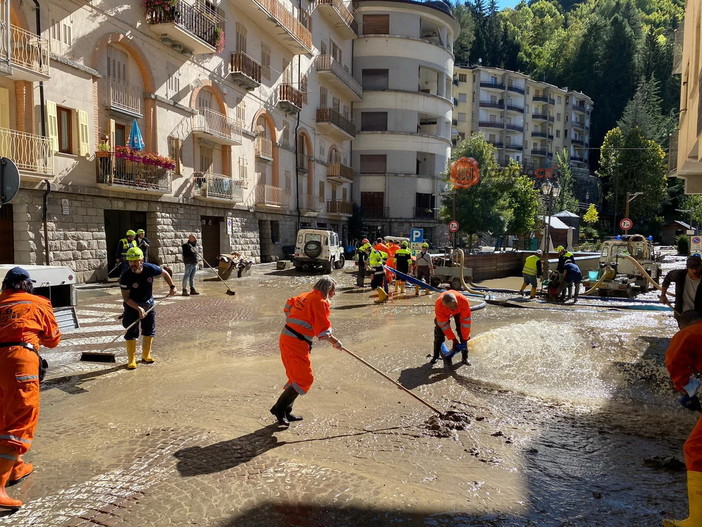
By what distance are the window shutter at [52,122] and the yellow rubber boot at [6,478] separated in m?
13.9

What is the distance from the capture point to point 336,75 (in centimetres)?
3569

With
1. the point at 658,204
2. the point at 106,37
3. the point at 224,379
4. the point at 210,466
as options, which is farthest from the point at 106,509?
the point at 658,204

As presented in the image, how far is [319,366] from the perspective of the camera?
791 cm

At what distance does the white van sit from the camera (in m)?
22.8

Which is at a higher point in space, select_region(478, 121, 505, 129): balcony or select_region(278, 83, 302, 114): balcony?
select_region(478, 121, 505, 129): balcony

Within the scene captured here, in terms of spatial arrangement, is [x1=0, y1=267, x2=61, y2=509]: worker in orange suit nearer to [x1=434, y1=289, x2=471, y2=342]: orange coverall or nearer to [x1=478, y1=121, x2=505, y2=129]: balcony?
[x1=434, y1=289, x2=471, y2=342]: orange coverall

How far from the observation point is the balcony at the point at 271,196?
2802 centimetres

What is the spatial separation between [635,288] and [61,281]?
18.1 metres

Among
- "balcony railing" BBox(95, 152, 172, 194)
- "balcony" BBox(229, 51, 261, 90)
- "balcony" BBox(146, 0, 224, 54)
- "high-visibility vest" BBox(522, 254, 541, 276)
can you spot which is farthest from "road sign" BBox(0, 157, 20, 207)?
"balcony" BBox(229, 51, 261, 90)

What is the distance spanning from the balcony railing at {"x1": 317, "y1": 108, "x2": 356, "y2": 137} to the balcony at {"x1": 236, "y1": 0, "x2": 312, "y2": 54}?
174 inches

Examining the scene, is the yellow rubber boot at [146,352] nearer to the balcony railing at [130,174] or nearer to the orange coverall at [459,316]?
the orange coverall at [459,316]

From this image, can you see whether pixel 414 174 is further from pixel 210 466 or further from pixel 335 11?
pixel 210 466

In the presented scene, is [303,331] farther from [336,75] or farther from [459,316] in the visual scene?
[336,75]

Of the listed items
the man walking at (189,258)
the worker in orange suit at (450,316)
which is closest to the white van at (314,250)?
the man walking at (189,258)
